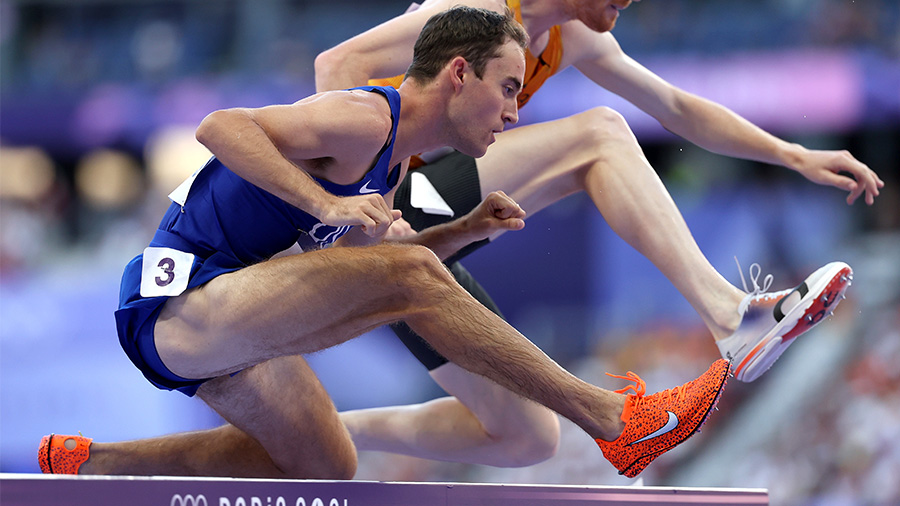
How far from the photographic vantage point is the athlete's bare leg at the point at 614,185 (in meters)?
3.37

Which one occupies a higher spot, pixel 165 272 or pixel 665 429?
pixel 165 272

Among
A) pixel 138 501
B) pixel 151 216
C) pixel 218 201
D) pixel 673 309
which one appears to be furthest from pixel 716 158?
pixel 138 501

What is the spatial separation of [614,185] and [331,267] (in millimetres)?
1267

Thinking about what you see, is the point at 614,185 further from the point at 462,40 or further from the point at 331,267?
the point at 331,267

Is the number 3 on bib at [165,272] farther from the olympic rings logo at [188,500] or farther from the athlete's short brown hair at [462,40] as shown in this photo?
the athlete's short brown hair at [462,40]

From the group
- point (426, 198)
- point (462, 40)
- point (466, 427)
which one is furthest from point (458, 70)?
point (466, 427)

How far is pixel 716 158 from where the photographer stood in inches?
354

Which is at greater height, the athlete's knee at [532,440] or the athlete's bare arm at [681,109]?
the athlete's bare arm at [681,109]

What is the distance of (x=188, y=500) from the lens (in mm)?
2492

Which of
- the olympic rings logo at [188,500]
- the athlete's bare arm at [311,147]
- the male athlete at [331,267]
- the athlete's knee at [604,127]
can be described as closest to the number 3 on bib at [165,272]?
the male athlete at [331,267]

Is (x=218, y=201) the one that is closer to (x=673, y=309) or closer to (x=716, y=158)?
(x=673, y=309)

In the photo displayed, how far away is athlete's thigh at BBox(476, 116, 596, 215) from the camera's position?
3.66 metres

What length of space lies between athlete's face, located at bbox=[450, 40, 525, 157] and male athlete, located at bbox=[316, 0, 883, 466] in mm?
481

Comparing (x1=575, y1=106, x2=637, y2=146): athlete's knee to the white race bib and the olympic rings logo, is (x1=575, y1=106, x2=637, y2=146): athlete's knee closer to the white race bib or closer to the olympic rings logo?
the white race bib
